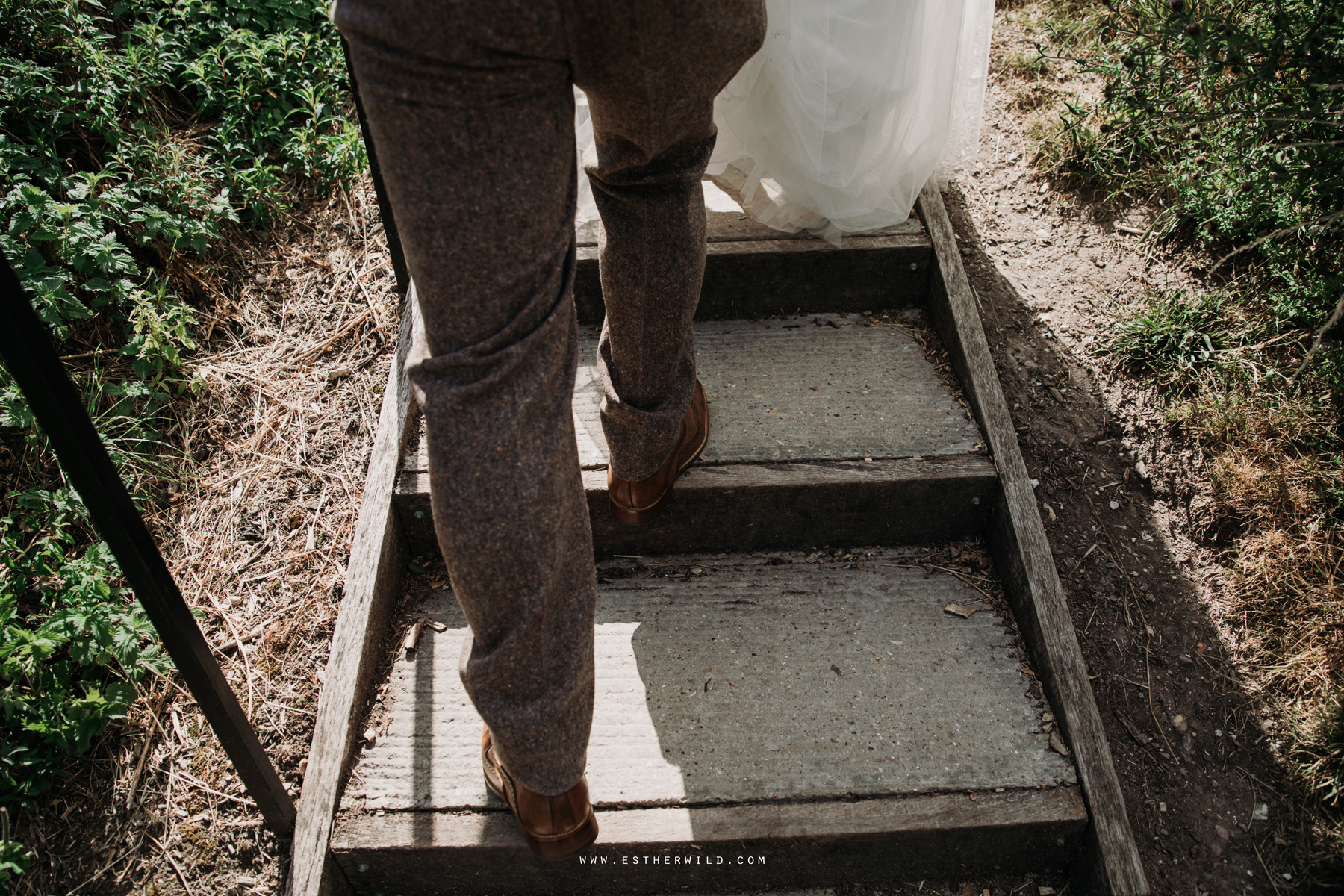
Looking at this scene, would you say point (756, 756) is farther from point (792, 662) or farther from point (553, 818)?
point (553, 818)

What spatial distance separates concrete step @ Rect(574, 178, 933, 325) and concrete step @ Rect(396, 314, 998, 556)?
0.53 feet

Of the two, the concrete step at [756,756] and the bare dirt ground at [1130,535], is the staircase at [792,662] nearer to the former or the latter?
the concrete step at [756,756]

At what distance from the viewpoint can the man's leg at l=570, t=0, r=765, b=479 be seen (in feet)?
2.83

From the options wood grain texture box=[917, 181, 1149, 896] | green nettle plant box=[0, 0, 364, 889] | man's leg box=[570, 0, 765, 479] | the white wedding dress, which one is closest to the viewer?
man's leg box=[570, 0, 765, 479]

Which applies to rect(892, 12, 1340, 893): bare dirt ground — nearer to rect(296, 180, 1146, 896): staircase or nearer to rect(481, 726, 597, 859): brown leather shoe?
rect(296, 180, 1146, 896): staircase

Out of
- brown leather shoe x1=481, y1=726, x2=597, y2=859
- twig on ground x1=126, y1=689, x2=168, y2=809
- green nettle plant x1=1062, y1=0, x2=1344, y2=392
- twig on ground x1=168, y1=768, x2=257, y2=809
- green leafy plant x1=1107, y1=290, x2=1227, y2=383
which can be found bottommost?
twig on ground x1=168, y1=768, x2=257, y2=809

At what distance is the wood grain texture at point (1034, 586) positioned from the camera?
1.25m

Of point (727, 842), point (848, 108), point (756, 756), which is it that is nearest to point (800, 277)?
point (848, 108)

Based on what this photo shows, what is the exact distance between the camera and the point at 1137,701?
57.9 inches

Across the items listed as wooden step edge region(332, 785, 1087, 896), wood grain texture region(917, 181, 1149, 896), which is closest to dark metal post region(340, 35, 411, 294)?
wooden step edge region(332, 785, 1087, 896)

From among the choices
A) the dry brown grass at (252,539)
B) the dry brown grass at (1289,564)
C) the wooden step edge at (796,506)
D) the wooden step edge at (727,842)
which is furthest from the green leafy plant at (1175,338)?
the dry brown grass at (252,539)

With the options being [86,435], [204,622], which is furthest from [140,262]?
[86,435]

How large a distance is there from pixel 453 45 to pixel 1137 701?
5.23 feet

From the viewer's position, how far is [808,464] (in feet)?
5.19
